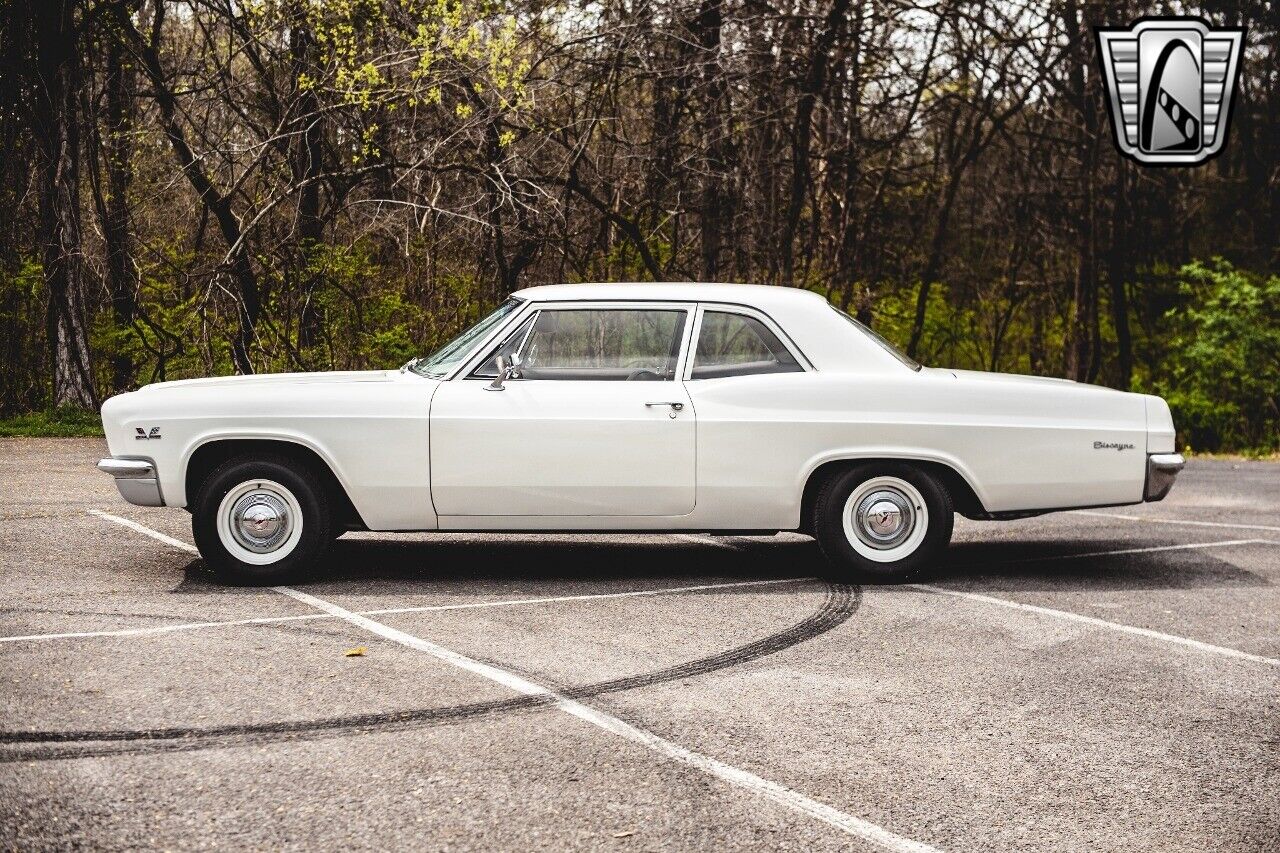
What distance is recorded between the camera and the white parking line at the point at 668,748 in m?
3.72

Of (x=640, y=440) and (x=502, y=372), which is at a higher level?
(x=502, y=372)

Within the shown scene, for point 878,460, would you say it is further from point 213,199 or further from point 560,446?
point 213,199

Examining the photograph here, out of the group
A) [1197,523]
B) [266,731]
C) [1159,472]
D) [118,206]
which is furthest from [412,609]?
[118,206]

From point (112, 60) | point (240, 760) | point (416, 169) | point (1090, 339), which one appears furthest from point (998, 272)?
point (240, 760)

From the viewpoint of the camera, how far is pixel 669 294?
734 cm

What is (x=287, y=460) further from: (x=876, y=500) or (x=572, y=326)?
(x=876, y=500)

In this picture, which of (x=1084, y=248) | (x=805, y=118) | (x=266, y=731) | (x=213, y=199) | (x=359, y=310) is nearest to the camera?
(x=266, y=731)

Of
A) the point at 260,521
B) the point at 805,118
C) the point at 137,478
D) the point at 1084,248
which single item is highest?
the point at 805,118

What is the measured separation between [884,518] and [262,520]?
3284 mm

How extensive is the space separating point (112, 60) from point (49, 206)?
224 cm

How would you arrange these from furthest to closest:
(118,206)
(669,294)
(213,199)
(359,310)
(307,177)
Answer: (118,206) → (213,199) → (359,310) → (307,177) → (669,294)

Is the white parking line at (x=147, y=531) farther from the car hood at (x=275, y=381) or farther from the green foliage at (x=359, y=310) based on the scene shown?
the green foliage at (x=359, y=310)

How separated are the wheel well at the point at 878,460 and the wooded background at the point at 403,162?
28.5 feet

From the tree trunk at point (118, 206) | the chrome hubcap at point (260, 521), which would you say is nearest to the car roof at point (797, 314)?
the chrome hubcap at point (260, 521)
